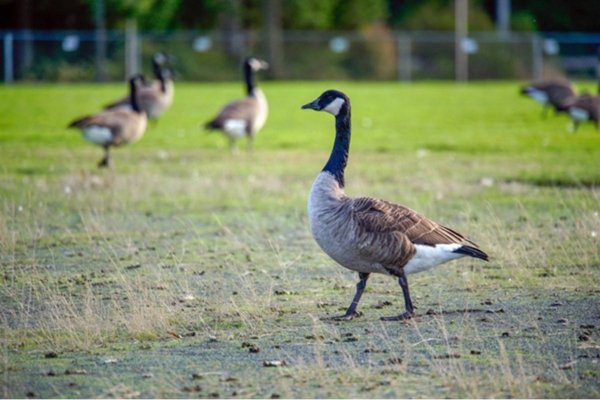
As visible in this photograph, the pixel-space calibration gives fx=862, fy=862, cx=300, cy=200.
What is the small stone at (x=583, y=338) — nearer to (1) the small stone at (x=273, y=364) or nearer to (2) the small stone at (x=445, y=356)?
(2) the small stone at (x=445, y=356)

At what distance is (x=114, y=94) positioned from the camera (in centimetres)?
3347

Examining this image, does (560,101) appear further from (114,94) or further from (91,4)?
(91,4)

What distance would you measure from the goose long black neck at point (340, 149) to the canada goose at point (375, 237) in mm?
136

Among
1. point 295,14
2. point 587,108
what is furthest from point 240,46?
point 587,108

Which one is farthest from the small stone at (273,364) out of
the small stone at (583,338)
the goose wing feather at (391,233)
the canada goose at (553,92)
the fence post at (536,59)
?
the fence post at (536,59)

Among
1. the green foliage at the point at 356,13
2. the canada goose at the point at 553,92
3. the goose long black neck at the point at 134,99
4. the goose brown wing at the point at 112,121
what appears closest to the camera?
the goose brown wing at the point at 112,121

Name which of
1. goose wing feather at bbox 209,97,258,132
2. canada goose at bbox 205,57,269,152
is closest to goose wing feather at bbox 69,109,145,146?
canada goose at bbox 205,57,269,152

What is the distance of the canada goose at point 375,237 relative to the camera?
6.89 meters

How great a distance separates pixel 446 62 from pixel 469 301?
145 ft

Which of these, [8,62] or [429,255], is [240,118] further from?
[8,62]

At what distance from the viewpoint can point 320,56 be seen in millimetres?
48531

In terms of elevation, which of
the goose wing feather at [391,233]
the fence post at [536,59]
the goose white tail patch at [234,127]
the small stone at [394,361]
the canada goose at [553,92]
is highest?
the goose wing feather at [391,233]

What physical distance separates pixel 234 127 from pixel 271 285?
38.3 ft

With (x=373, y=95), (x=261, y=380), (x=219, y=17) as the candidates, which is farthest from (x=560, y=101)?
(x=219, y=17)
